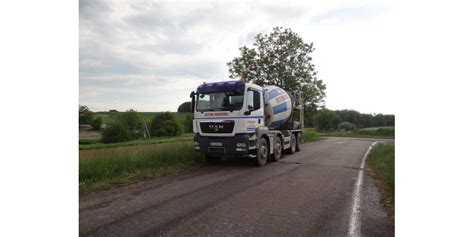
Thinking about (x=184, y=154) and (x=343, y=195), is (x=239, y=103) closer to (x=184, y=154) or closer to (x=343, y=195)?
(x=184, y=154)

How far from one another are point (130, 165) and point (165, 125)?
4825 cm

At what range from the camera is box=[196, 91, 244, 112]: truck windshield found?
7.52 meters

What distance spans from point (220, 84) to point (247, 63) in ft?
37.6

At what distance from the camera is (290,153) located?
11.7m

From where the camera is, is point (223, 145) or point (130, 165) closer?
point (130, 165)

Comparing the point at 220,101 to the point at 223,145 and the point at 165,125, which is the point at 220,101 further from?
the point at 165,125

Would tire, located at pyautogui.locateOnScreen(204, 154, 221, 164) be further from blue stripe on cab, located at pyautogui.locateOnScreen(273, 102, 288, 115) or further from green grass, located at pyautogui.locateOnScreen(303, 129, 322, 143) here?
green grass, located at pyautogui.locateOnScreen(303, 129, 322, 143)

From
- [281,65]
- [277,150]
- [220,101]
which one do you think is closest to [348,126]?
[281,65]

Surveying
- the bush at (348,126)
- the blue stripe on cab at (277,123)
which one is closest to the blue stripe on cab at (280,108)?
the blue stripe on cab at (277,123)

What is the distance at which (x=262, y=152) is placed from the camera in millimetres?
8273

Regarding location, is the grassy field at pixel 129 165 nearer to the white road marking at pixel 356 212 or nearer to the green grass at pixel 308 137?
the white road marking at pixel 356 212
